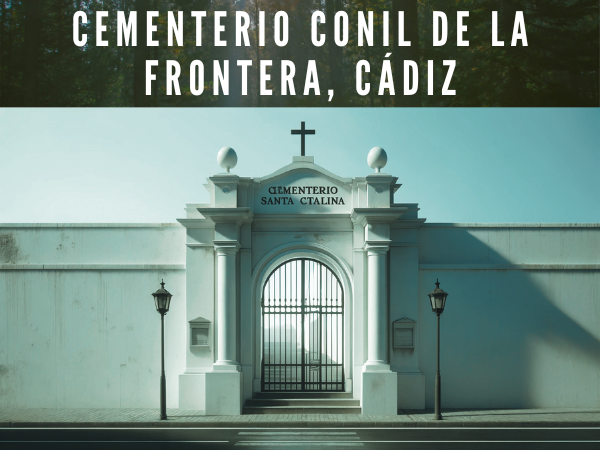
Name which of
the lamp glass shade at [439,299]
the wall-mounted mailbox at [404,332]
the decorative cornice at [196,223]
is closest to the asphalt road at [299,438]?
the wall-mounted mailbox at [404,332]

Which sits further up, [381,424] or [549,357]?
[549,357]

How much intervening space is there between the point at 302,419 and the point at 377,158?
6.30 metres

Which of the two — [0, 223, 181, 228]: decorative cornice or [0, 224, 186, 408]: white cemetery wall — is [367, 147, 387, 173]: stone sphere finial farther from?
[0, 223, 181, 228]: decorative cornice

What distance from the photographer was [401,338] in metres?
14.1

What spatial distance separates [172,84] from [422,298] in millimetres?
9897

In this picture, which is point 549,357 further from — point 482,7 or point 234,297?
point 482,7

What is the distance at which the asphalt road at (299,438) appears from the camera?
34.2 feet

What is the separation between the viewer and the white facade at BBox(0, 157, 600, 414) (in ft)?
46.2

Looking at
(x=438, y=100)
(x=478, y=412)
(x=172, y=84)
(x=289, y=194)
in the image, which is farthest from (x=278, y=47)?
(x=478, y=412)

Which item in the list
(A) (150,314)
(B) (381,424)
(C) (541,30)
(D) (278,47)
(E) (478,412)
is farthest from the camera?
(A) (150,314)

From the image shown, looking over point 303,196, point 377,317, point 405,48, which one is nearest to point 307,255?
point 303,196

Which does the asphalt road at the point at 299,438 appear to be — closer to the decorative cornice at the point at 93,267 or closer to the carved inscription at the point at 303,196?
the decorative cornice at the point at 93,267

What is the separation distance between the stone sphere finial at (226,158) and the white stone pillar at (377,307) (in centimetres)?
392

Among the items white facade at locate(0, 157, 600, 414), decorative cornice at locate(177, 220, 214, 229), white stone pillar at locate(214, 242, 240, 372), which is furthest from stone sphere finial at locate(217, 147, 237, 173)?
white stone pillar at locate(214, 242, 240, 372)
